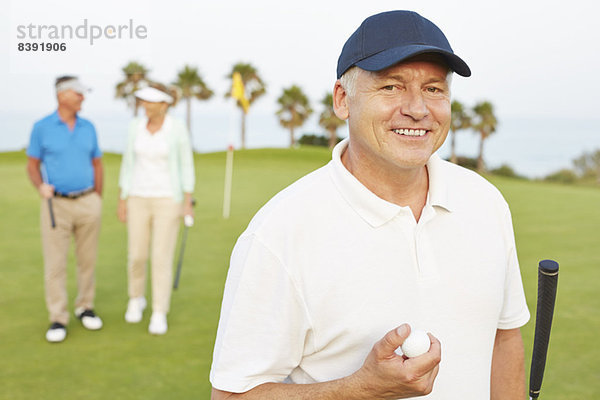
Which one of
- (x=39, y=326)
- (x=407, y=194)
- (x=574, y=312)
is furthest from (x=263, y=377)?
(x=574, y=312)

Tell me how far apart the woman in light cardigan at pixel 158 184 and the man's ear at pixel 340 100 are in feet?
11.8

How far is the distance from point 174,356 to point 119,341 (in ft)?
2.01

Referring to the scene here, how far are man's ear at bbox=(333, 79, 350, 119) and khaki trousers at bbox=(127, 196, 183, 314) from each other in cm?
376

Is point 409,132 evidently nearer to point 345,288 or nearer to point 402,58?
point 402,58

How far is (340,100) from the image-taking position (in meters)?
1.81

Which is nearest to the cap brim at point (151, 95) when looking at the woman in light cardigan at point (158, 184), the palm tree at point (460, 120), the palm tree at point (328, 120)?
the woman in light cardigan at point (158, 184)

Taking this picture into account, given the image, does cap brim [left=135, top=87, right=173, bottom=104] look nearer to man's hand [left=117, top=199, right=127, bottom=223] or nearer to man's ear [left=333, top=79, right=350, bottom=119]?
man's hand [left=117, top=199, right=127, bottom=223]

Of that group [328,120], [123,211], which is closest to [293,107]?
[328,120]

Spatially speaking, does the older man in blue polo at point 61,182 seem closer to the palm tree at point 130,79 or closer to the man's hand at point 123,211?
the man's hand at point 123,211

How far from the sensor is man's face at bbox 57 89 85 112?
5.25 meters

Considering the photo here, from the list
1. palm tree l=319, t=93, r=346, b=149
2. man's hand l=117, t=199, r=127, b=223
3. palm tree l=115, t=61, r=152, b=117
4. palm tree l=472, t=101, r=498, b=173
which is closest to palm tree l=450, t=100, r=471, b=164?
palm tree l=472, t=101, r=498, b=173

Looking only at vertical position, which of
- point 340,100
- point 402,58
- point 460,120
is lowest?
point 460,120

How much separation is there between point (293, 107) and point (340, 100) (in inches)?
2049

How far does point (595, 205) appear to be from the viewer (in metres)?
14.7
